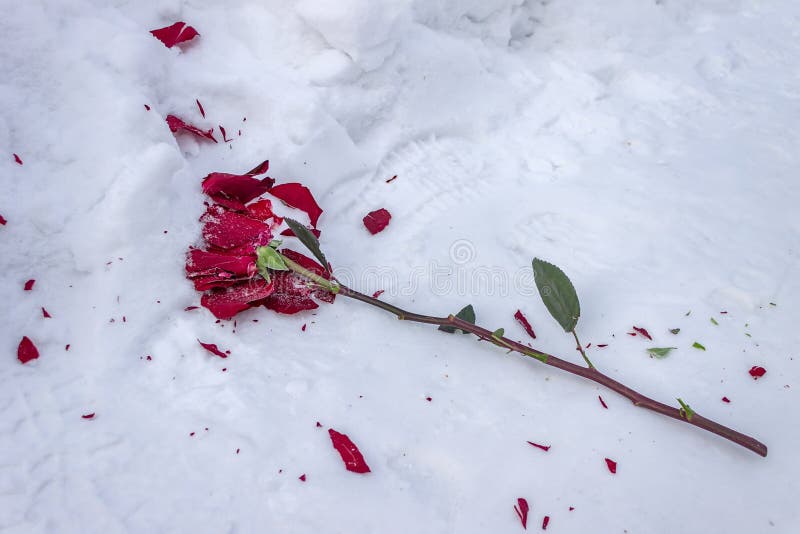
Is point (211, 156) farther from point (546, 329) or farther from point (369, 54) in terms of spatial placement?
point (546, 329)

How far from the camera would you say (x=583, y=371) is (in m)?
0.88

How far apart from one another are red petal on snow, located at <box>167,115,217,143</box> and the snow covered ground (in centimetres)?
2

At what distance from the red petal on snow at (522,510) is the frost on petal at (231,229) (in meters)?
0.53

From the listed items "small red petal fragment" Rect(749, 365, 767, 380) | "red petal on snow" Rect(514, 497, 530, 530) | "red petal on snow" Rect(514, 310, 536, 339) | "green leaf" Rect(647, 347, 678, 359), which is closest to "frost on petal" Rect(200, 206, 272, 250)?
"red petal on snow" Rect(514, 310, 536, 339)

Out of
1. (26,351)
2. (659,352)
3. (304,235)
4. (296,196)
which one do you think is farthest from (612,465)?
(26,351)

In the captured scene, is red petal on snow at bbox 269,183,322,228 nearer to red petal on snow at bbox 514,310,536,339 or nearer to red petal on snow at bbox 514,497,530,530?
red petal on snow at bbox 514,310,536,339

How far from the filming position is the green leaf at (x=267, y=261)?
2.93 ft

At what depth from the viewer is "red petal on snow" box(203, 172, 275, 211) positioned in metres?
0.96

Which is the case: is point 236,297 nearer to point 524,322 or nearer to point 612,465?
point 524,322

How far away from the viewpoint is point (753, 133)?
4.50 ft

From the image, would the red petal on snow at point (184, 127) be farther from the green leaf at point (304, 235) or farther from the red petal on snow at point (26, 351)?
the red petal on snow at point (26, 351)

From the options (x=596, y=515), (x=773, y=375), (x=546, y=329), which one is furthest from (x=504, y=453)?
(x=773, y=375)

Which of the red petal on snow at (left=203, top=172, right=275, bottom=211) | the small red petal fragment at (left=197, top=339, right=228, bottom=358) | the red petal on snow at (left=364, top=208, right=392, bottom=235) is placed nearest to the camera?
the small red petal fragment at (left=197, top=339, right=228, bottom=358)

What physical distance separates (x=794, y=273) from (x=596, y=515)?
0.63 meters
